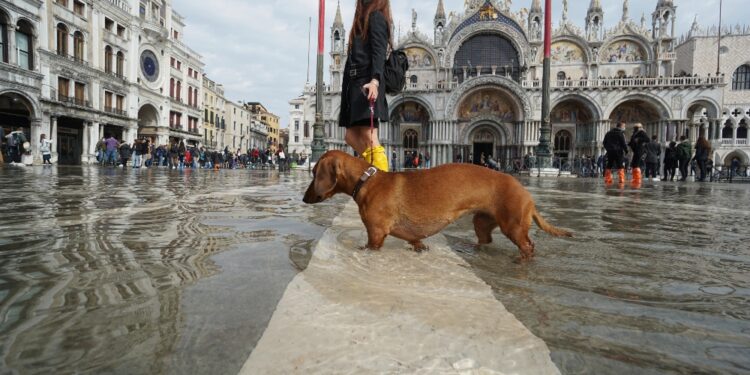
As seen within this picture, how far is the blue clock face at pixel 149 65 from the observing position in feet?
105

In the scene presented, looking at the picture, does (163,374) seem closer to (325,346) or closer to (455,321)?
(325,346)

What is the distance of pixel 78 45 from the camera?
25.3 metres

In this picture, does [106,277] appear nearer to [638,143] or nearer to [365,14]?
[365,14]

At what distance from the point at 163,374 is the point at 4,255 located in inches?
51.0

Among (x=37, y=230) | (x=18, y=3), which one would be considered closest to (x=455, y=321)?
(x=37, y=230)

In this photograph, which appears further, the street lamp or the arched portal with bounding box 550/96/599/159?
the arched portal with bounding box 550/96/599/159

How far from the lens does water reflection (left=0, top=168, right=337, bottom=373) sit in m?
0.74

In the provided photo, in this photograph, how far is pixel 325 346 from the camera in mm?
771

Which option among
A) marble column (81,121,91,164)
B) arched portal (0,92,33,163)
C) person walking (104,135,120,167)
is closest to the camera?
person walking (104,135,120,167)

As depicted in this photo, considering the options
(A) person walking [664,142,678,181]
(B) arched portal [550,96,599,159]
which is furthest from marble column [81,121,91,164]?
(B) arched portal [550,96,599,159]

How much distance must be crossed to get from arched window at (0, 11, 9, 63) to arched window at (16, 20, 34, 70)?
89cm

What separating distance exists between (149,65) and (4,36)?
1328 cm

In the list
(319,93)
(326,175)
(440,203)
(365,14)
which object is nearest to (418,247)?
(440,203)

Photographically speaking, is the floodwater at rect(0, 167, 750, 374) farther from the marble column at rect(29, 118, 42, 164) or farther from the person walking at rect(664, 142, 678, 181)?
the marble column at rect(29, 118, 42, 164)
